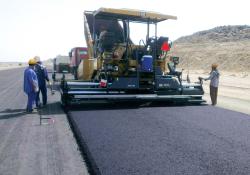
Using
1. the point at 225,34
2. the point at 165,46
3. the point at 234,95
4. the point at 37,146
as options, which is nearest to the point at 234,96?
the point at 234,95

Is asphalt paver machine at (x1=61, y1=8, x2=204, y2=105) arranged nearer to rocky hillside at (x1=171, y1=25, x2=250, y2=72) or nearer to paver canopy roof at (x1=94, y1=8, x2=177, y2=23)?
paver canopy roof at (x1=94, y1=8, x2=177, y2=23)

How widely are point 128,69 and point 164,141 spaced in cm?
475

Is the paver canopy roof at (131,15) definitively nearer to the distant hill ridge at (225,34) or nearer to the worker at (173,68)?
the worker at (173,68)

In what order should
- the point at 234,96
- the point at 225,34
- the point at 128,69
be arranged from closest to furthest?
the point at 128,69 → the point at 234,96 → the point at 225,34

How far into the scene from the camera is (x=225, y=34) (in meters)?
76.7

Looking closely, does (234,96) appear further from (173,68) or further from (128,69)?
(128,69)

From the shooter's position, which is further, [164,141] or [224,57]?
[224,57]

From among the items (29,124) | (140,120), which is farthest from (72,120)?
(140,120)

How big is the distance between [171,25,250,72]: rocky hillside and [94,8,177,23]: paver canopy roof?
3100 centimetres

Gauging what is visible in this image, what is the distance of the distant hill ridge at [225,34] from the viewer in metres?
71.2

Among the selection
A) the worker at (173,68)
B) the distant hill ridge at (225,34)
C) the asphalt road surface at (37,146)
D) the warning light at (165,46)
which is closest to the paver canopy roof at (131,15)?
the warning light at (165,46)

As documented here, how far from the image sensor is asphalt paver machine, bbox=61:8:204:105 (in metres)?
10.2

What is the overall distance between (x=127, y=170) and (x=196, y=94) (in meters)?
6.95

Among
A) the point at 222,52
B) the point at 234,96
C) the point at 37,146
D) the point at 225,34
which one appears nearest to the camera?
the point at 37,146
